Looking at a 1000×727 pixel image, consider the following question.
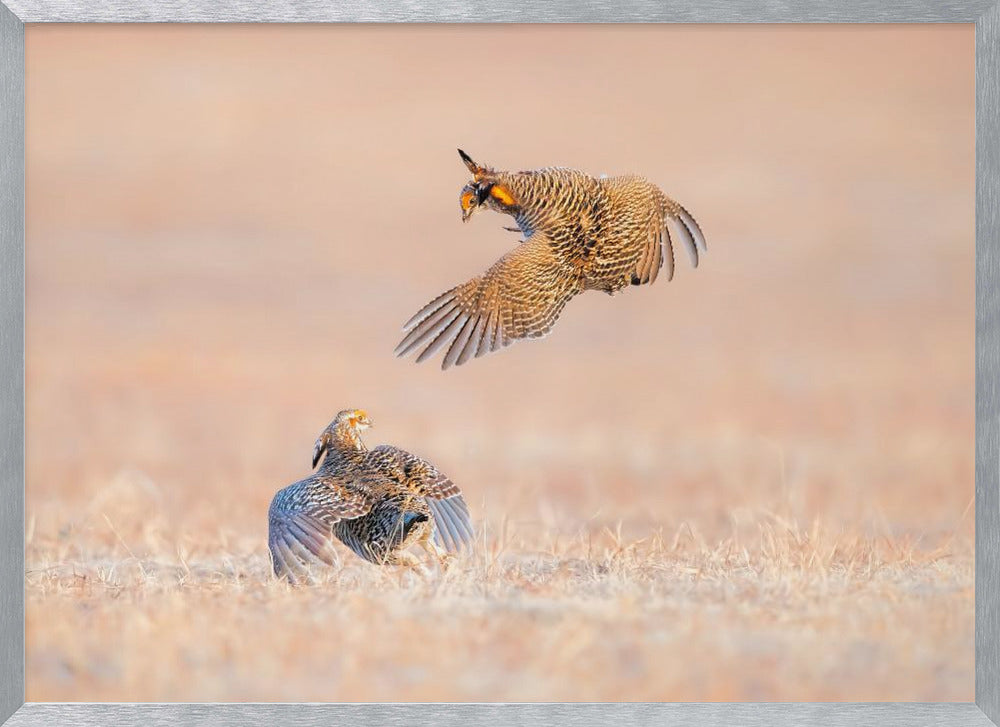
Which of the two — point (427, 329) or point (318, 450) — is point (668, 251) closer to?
point (427, 329)

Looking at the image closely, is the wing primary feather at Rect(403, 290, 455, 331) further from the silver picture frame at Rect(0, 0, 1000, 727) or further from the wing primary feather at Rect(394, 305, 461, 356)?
the silver picture frame at Rect(0, 0, 1000, 727)

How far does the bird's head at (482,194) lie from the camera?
3283 millimetres

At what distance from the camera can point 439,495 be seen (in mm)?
3264

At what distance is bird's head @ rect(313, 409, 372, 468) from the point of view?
A: 326 cm

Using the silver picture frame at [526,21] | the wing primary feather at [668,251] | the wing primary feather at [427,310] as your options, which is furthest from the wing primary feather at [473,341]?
the silver picture frame at [526,21]

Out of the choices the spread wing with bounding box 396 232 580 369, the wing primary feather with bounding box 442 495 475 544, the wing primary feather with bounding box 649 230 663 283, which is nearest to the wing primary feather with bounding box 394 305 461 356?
the spread wing with bounding box 396 232 580 369

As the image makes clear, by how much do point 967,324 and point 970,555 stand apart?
1.94ft

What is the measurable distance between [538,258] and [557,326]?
194 mm

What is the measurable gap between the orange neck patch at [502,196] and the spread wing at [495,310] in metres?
0.13

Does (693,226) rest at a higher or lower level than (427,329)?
higher

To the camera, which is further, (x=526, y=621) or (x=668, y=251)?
(x=668, y=251)

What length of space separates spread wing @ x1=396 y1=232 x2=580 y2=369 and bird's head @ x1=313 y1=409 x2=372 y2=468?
0.64 ft

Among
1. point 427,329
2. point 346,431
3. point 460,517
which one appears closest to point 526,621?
point 460,517

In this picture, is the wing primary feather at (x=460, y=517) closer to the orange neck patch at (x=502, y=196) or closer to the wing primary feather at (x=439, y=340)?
the wing primary feather at (x=439, y=340)
